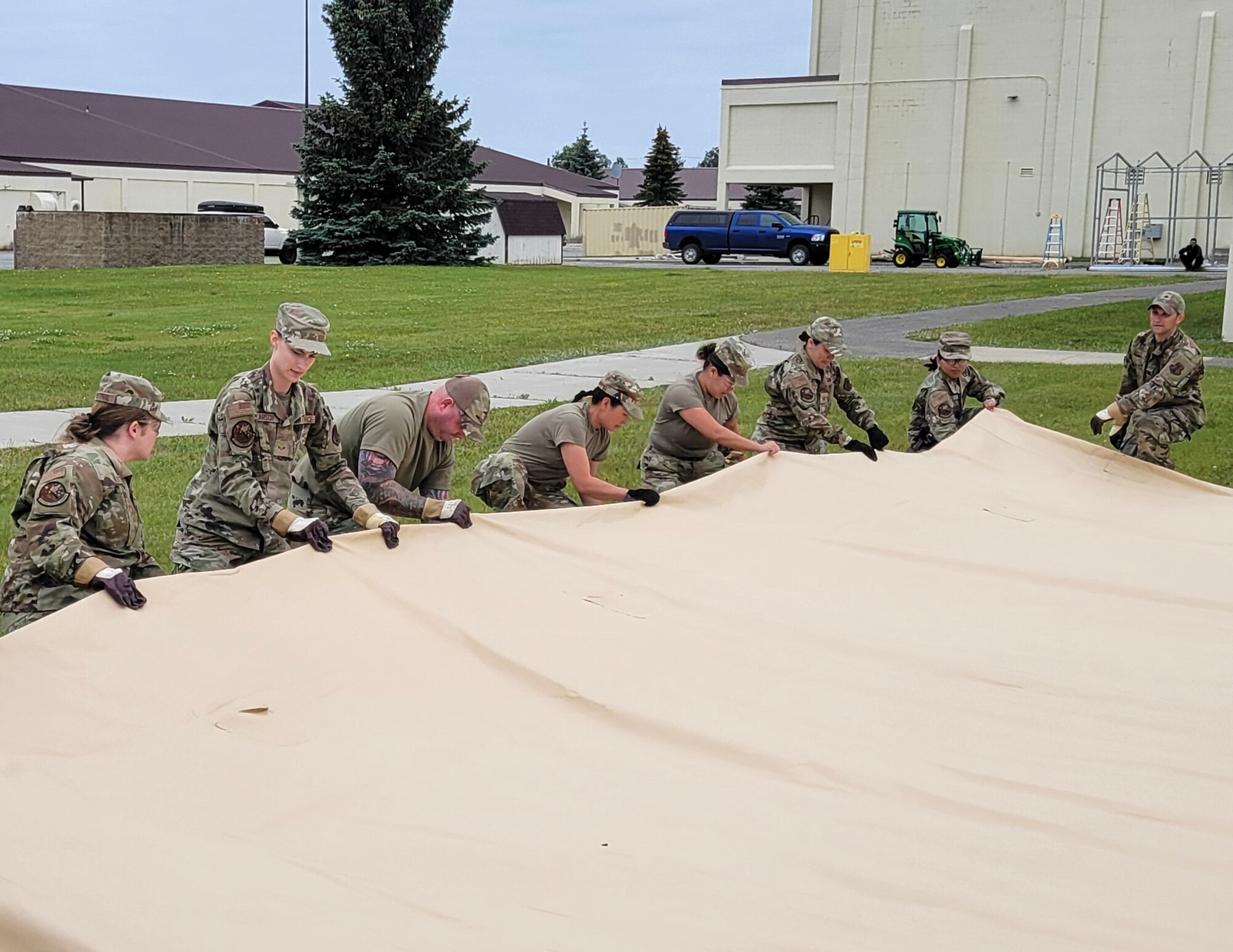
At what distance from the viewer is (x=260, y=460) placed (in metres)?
5.83

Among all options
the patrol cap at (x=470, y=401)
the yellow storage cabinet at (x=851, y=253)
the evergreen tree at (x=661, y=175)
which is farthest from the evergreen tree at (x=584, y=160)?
the patrol cap at (x=470, y=401)

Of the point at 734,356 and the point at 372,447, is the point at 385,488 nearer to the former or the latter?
the point at 372,447

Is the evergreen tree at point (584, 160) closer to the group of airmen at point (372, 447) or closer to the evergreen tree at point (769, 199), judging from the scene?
the evergreen tree at point (769, 199)

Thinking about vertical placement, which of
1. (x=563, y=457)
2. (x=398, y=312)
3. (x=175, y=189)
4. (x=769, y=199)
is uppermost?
(x=769, y=199)

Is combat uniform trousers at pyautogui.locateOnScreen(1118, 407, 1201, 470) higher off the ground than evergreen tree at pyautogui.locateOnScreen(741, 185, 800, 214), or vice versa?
evergreen tree at pyautogui.locateOnScreen(741, 185, 800, 214)

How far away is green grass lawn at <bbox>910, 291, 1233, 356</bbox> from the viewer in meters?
18.3

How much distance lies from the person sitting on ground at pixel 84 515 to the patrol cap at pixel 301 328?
639 mm

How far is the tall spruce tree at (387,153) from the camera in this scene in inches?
1393

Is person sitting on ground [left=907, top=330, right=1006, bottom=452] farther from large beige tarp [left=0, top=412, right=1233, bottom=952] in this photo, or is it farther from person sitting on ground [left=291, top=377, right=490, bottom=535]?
person sitting on ground [left=291, top=377, right=490, bottom=535]

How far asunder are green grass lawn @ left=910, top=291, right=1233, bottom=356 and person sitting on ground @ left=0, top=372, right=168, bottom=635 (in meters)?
14.6

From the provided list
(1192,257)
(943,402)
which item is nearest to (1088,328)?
(943,402)

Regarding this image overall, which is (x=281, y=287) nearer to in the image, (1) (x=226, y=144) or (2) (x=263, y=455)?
(2) (x=263, y=455)

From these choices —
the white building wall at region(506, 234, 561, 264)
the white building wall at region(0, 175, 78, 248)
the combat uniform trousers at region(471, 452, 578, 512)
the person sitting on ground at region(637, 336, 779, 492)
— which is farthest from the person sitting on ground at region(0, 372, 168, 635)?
the white building wall at region(0, 175, 78, 248)

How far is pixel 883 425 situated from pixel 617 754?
25.8 ft
